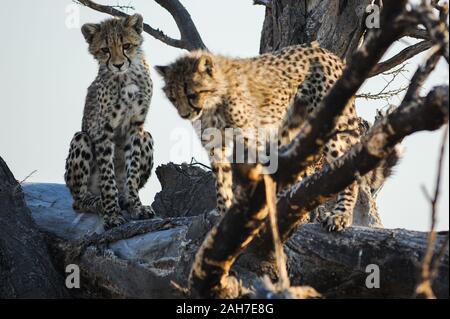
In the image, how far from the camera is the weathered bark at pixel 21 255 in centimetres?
712

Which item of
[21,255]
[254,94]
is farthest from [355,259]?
[21,255]

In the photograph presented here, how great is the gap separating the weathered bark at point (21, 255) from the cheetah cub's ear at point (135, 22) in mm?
1861

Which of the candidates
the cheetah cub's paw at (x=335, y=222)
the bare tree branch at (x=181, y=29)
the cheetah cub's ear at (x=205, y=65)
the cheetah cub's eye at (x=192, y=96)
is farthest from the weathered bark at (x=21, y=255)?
the bare tree branch at (x=181, y=29)

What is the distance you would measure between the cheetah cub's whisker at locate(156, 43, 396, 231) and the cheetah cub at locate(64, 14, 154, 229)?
1.29 metres

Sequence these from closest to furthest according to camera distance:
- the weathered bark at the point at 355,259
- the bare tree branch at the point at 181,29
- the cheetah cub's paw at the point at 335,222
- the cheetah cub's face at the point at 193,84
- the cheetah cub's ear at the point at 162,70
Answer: the weathered bark at the point at 355,259, the cheetah cub's paw at the point at 335,222, the cheetah cub's face at the point at 193,84, the cheetah cub's ear at the point at 162,70, the bare tree branch at the point at 181,29

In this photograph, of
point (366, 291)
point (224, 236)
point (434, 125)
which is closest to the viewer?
point (434, 125)

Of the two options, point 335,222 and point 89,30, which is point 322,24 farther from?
point 335,222

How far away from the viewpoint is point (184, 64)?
24.2 ft

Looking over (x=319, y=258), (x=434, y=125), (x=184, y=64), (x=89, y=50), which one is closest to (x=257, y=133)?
(x=184, y=64)

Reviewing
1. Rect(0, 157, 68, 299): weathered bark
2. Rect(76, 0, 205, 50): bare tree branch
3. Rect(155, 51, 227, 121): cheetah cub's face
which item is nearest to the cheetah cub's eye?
Rect(155, 51, 227, 121): cheetah cub's face

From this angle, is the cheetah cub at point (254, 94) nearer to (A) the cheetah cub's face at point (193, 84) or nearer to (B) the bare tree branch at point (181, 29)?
(A) the cheetah cub's face at point (193, 84)

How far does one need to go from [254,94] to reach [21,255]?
211 cm
